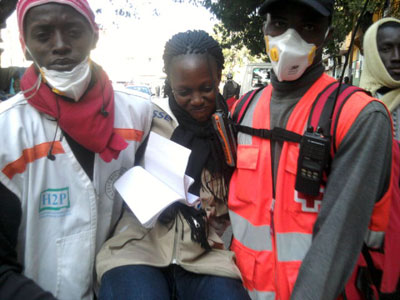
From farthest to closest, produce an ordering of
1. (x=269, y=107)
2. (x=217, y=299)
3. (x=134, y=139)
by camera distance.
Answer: (x=134, y=139)
(x=269, y=107)
(x=217, y=299)

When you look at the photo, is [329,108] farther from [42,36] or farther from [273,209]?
[42,36]

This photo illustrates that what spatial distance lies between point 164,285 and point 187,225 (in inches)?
11.4

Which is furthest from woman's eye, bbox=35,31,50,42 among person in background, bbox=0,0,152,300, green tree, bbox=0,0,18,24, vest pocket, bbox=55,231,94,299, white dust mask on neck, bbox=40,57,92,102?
green tree, bbox=0,0,18,24

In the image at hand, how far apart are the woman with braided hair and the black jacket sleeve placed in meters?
0.32

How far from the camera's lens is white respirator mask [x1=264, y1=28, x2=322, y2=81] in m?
1.41

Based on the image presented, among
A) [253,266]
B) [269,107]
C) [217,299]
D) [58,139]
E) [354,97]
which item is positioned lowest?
[217,299]

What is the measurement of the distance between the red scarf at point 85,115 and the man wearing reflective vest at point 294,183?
1.98 feet

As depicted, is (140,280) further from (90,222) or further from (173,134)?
(173,134)

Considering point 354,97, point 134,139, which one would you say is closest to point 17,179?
point 134,139

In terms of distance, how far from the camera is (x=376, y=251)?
128 cm

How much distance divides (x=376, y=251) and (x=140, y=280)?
3.11 feet

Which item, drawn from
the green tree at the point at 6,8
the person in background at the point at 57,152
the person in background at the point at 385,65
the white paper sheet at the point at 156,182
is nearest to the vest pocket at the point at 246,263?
the white paper sheet at the point at 156,182

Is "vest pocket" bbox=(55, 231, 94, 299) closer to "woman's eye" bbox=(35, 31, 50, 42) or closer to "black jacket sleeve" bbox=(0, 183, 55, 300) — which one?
"black jacket sleeve" bbox=(0, 183, 55, 300)

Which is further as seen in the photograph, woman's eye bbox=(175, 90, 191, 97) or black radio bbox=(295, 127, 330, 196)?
woman's eye bbox=(175, 90, 191, 97)
